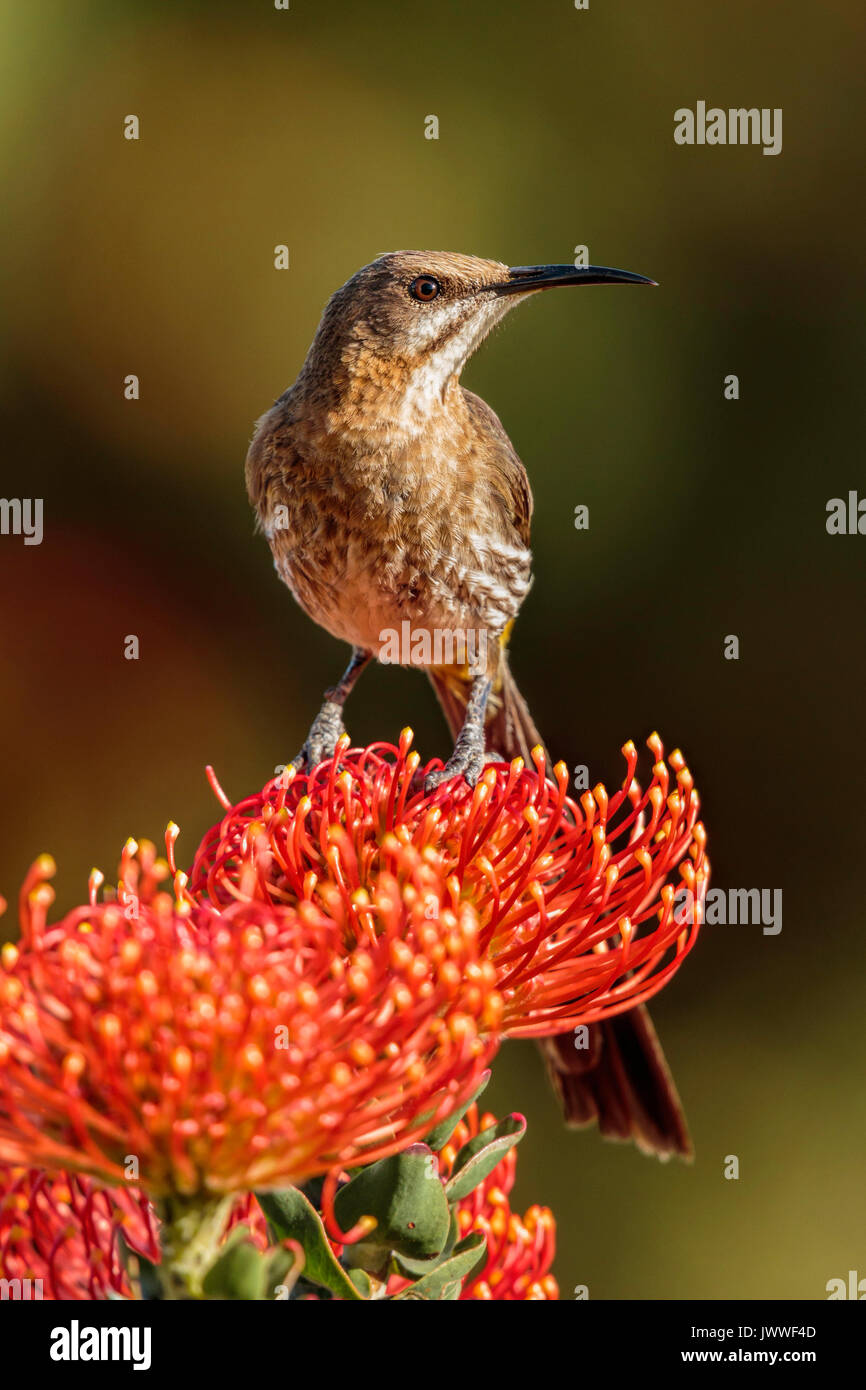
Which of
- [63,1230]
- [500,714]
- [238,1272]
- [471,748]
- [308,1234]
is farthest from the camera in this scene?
[500,714]

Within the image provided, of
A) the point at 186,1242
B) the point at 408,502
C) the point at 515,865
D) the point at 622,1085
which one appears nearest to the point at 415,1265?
the point at 186,1242

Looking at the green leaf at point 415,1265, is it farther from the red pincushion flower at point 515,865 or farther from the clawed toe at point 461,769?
the clawed toe at point 461,769

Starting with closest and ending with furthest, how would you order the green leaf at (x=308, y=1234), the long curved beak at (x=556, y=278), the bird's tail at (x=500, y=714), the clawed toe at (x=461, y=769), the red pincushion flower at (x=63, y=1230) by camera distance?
the green leaf at (x=308, y=1234), the red pincushion flower at (x=63, y=1230), the clawed toe at (x=461, y=769), the long curved beak at (x=556, y=278), the bird's tail at (x=500, y=714)

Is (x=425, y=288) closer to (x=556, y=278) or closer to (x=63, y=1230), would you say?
(x=556, y=278)

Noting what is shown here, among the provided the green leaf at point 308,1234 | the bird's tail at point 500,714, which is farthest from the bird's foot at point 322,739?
the green leaf at point 308,1234

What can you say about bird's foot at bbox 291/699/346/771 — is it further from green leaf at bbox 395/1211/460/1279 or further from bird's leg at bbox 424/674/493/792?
green leaf at bbox 395/1211/460/1279

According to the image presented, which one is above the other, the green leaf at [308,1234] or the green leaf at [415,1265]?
the green leaf at [308,1234]

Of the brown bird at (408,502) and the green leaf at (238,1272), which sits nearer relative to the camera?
the green leaf at (238,1272)
